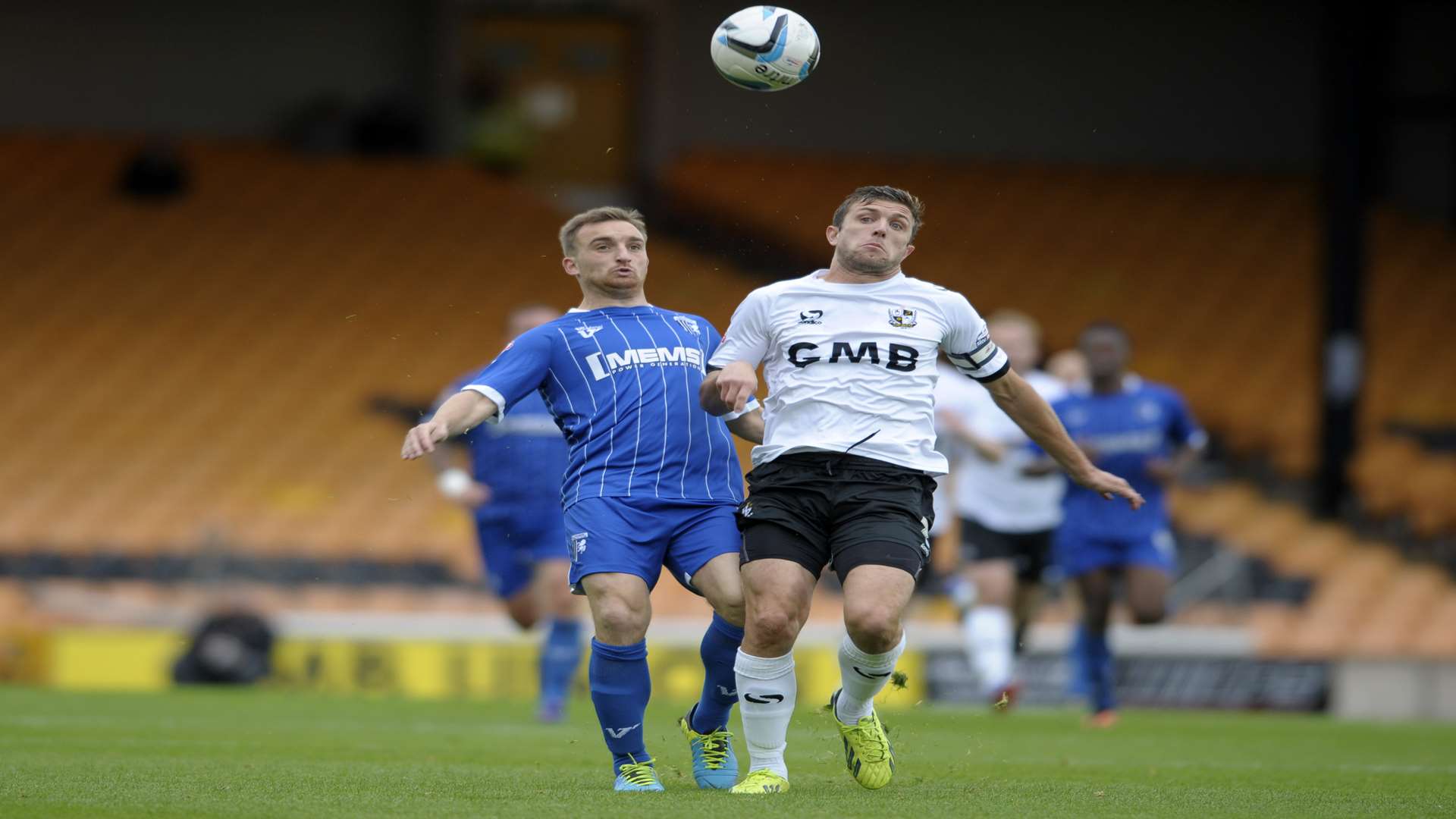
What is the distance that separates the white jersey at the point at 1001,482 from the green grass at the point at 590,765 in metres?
1.20

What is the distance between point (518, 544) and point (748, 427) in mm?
4119

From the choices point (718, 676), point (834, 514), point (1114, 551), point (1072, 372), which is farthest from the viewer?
point (1072, 372)

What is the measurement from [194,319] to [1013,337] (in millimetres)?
10384

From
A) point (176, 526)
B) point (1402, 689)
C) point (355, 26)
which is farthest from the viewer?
point (355, 26)

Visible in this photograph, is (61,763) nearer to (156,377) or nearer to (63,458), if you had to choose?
(63,458)

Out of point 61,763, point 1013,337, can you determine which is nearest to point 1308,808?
point 61,763

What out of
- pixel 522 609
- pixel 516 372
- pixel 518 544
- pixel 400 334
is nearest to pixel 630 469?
pixel 516 372

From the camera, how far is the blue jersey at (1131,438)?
10898 mm

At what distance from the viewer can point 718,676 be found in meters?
6.43

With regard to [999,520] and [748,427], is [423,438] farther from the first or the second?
[999,520]

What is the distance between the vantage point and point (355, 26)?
22.2m

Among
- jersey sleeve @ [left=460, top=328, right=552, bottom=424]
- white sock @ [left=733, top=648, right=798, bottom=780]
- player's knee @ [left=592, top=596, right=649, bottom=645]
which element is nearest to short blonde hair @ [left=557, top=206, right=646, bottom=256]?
jersey sleeve @ [left=460, top=328, right=552, bottom=424]

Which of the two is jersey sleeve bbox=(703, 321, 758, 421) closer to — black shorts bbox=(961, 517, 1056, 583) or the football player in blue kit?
the football player in blue kit

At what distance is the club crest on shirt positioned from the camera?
6.31 m
